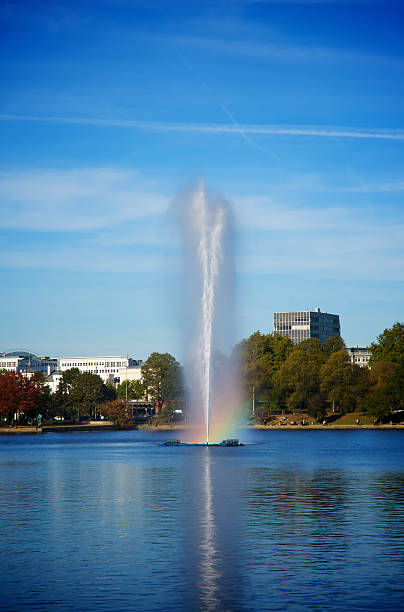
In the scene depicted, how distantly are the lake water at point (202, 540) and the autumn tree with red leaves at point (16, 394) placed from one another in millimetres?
92470

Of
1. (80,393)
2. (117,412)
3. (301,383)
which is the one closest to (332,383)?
(301,383)

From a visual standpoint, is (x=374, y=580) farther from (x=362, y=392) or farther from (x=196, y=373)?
(x=362, y=392)

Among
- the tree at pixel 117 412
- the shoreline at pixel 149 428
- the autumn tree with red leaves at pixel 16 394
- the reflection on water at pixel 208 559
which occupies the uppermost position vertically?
the autumn tree with red leaves at pixel 16 394

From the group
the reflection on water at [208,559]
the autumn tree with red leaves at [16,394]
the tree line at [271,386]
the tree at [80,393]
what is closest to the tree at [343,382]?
the tree line at [271,386]

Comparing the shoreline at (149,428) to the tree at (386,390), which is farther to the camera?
the shoreline at (149,428)

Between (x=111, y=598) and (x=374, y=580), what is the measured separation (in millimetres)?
7035

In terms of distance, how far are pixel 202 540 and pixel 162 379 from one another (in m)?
148

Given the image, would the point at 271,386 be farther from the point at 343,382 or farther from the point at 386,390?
the point at 386,390

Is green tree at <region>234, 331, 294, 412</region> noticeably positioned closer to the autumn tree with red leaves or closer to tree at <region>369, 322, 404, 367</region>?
tree at <region>369, 322, 404, 367</region>

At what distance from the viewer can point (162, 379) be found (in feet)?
579

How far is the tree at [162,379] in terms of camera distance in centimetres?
17475

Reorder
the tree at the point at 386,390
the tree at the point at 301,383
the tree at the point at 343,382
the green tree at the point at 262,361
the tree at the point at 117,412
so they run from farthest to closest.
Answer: the tree at the point at 117,412
the green tree at the point at 262,361
the tree at the point at 301,383
the tree at the point at 343,382
the tree at the point at 386,390

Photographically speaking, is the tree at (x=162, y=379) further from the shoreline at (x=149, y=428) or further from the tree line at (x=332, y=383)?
the tree line at (x=332, y=383)

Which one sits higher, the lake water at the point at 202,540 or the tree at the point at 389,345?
the tree at the point at 389,345
